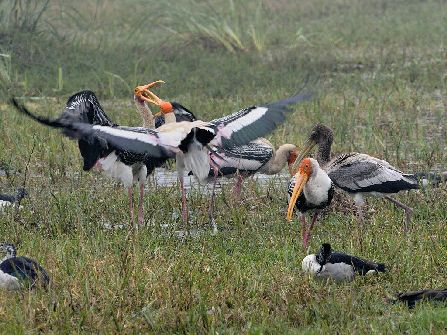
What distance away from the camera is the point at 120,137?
23.4ft

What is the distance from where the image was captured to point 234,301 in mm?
5816

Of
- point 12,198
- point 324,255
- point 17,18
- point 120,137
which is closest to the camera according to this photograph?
point 324,255

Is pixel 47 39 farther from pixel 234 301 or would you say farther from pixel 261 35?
pixel 234 301

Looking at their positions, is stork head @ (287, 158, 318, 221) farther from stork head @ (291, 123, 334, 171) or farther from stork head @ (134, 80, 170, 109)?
stork head @ (134, 80, 170, 109)

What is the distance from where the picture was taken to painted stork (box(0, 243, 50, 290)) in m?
5.90

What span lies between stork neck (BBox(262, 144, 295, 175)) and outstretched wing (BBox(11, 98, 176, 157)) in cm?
242

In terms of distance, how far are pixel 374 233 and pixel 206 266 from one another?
1.52m

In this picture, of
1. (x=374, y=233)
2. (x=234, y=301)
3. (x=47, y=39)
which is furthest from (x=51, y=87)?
(x=234, y=301)

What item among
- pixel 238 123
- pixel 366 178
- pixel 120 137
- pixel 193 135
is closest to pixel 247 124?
pixel 238 123

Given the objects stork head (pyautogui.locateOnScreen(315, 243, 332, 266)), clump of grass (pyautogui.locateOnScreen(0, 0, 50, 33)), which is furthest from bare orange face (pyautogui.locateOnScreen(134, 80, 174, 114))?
clump of grass (pyautogui.locateOnScreen(0, 0, 50, 33))

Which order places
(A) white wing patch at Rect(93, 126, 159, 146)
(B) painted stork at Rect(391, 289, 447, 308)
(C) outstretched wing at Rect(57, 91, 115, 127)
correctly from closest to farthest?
(B) painted stork at Rect(391, 289, 447, 308) < (A) white wing patch at Rect(93, 126, 159, 146) < (C) outstretched wing at Rect(57, 91, 115, 127)

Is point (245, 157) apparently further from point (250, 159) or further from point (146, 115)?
point (146, 115)

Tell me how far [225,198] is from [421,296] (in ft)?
10.2

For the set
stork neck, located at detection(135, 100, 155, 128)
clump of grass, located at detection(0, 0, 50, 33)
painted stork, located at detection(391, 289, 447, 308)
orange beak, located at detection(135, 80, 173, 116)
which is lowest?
painted stork, located at detection(391, 289, 447, 308)
